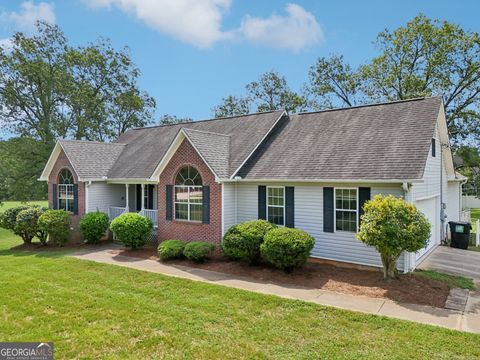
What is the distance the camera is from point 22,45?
1078 inches

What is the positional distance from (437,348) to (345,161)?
6.90 metres

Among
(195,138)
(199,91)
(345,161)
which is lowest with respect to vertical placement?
(345,161)

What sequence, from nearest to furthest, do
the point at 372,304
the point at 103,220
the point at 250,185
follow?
the point at 372,304
the point at 250,185
the point at 103,220

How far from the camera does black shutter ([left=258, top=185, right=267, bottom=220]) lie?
12859mm

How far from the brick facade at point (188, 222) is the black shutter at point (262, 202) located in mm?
1533

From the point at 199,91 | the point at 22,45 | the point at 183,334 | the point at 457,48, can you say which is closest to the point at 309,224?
the point at 183,334

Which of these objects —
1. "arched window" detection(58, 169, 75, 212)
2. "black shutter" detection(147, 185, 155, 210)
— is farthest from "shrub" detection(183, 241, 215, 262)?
"arched window" detection(58, 169, 75, 212)

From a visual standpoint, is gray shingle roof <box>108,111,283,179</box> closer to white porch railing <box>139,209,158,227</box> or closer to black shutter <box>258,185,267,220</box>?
black shutter <box>258,185,267,220</box>

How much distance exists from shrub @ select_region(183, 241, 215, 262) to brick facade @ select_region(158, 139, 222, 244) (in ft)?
2.73

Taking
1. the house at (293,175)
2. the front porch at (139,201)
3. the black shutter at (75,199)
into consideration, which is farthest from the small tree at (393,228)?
the black shutter at (75,199)

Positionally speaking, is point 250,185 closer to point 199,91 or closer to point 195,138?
point 195,138

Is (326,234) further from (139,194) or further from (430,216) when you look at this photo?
(139,194)

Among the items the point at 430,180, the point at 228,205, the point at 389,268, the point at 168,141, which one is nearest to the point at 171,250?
the point at 228,205

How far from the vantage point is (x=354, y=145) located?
12.4m
